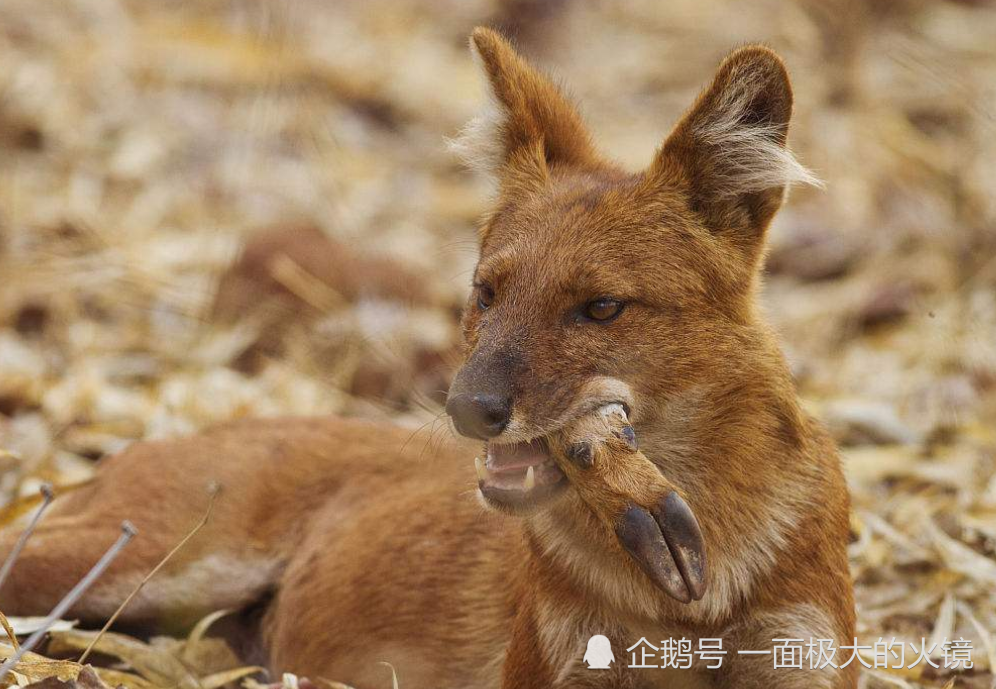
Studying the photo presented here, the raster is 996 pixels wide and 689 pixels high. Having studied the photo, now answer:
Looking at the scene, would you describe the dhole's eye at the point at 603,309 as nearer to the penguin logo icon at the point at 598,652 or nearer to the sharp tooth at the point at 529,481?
the sharp tooth at the point at 529,481

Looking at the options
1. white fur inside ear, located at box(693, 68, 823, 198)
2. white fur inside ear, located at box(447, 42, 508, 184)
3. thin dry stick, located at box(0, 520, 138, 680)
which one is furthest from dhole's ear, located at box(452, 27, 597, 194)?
thin dry stick, located at box(0, 520, 138, 680)

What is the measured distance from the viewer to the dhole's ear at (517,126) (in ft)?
15.8

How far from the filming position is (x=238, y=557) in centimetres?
559

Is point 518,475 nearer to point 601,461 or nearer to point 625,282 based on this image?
point 601,461

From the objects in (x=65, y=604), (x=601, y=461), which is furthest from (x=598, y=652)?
(x=65, y=604)

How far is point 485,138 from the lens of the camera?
4.98 m

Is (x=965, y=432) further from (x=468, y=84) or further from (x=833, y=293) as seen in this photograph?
(x=468, y=84)

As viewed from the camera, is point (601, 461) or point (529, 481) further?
point (529, 481)

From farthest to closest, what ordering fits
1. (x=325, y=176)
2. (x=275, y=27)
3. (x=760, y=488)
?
(x=325, y=176) < (x=275, y=27) < (x=760, y=488)

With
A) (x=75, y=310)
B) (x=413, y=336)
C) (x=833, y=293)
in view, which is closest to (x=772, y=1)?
(x=833, y=293)

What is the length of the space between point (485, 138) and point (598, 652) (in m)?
1.97

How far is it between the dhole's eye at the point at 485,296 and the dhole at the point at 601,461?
0.10 feet

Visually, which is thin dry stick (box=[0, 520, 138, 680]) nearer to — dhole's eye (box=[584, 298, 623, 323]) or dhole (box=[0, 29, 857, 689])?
dhole (box=[0, 29, 857, 689])

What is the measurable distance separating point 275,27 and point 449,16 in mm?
6874
